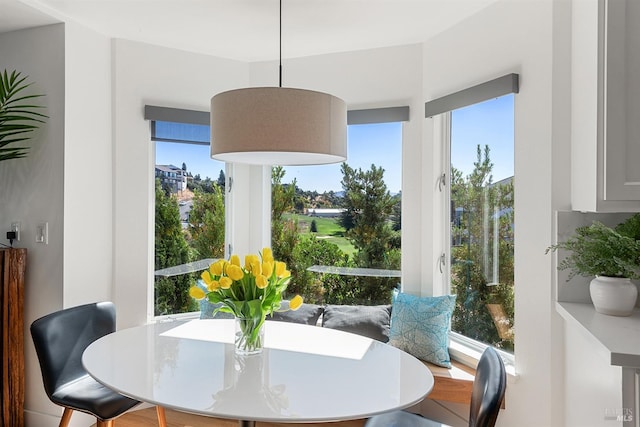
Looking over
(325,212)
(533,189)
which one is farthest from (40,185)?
(533,189)

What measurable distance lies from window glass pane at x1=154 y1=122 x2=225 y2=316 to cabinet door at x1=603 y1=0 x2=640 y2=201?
2.58 m

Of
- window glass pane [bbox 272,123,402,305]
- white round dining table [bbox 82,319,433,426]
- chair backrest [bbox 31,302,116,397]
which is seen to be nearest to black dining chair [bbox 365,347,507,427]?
white round dining table [bbox 82,319,433,426]

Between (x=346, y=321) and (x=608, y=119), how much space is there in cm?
192

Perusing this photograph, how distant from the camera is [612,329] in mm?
1528

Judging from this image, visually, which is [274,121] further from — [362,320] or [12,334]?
[12,334]

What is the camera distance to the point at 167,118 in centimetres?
311

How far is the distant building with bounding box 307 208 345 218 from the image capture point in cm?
334

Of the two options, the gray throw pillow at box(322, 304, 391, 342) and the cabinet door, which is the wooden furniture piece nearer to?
the gray throw pillow at box(322, 304, 391, 342)

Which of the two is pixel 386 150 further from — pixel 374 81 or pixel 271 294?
pixel 271 294

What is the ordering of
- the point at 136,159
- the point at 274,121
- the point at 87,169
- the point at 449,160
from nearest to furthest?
the point at 274,121, the point at 87,169, the point at 449,160, the point at 136,159

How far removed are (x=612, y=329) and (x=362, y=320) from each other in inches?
62.5

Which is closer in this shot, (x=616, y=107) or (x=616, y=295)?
(x=616, y=107)

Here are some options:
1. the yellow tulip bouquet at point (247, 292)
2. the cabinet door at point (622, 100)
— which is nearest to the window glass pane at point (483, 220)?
the cabinet door at point (622, 100)

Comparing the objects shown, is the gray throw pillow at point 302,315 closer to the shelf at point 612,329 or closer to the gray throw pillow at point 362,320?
the gray throw pillow at point 362,320
